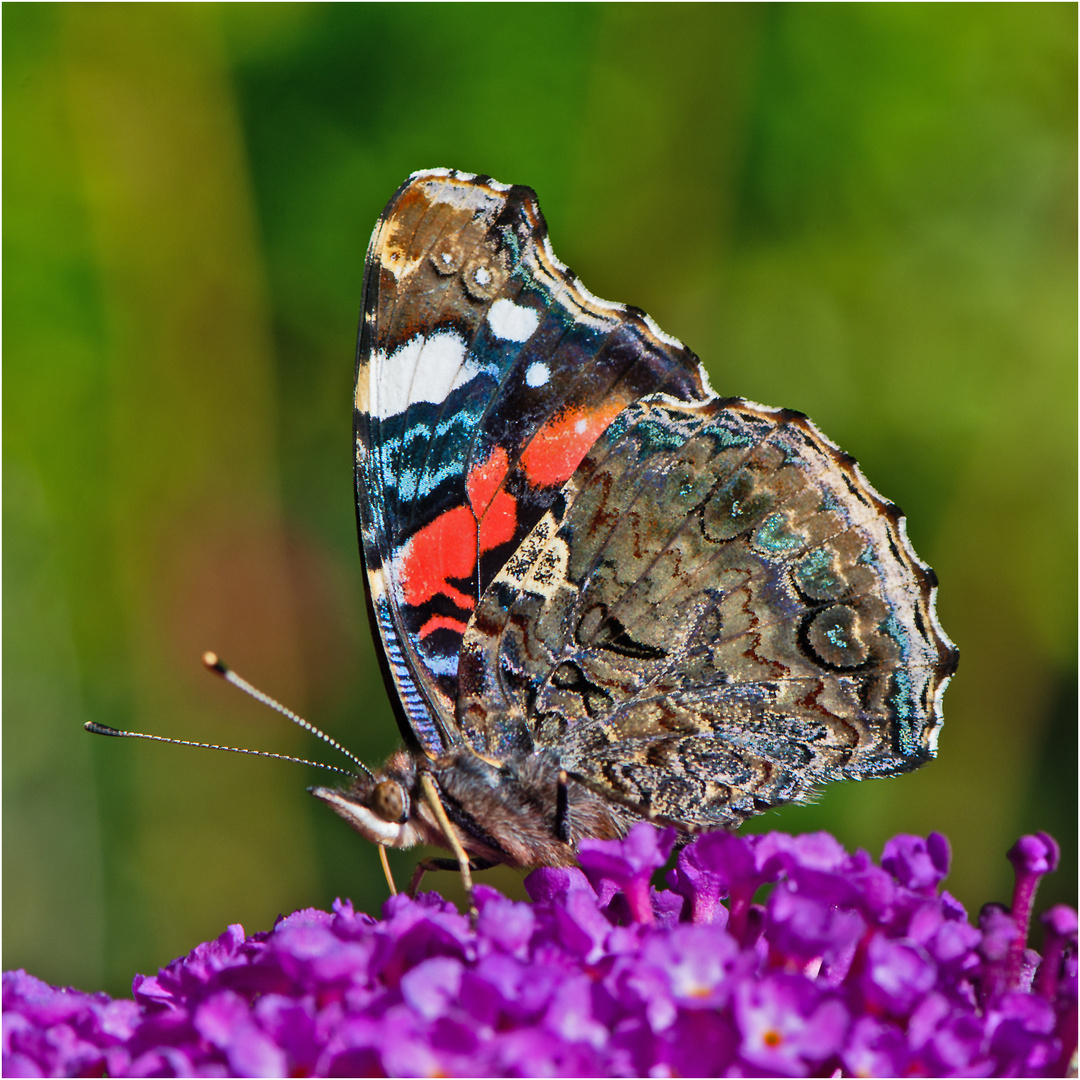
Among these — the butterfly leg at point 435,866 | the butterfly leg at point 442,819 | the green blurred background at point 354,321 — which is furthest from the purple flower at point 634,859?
the green blurred background at point 354,321

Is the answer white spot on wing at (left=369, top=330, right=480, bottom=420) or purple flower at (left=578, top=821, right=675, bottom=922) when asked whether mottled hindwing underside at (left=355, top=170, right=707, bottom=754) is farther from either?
purple flower at (left=578, top=821, right=675, bottom=922)

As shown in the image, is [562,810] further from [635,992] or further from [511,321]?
[511,321]

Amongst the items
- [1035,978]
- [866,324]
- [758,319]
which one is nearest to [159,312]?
[758,319]

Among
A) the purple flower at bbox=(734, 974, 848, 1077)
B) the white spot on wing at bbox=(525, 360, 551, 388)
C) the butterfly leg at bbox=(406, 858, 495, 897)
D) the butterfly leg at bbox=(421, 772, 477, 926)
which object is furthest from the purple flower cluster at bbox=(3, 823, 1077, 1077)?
the white spot on wing at bbox=(525, 360, 551, 388)

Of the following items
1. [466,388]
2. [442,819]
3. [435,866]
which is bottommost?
Result: [435,866]

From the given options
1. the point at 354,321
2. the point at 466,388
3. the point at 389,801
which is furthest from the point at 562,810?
the point at 354,321

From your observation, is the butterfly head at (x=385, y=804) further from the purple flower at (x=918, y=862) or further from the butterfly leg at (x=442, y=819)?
the purple flower at (x=918, y=862)
